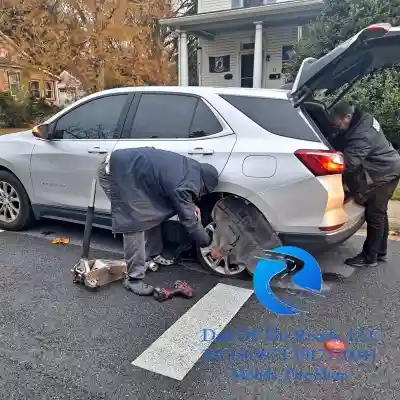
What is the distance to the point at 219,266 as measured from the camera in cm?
374

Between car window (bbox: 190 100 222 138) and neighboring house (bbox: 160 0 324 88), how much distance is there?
10615mm

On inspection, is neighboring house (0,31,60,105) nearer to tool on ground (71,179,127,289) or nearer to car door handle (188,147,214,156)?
tool on ground (71,179,127,289)

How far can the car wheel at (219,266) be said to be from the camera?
12.1 feet

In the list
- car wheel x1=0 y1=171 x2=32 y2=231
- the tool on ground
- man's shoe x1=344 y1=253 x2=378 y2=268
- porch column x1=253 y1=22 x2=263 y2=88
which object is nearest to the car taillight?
man's shoe x1=344 y1=253 x2=378 y2=268

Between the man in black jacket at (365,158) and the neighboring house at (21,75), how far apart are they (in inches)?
681

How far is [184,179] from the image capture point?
307cm

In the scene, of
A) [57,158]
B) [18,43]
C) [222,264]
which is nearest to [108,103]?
[57,158]

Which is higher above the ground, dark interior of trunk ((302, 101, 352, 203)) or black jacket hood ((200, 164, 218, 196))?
dark interior of trunk ((302, 101, 352, 203))

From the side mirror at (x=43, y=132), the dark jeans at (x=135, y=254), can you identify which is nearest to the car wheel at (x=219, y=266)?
the dark jeans at (x=135, y=254)

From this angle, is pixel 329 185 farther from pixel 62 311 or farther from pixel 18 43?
pixel 18 43

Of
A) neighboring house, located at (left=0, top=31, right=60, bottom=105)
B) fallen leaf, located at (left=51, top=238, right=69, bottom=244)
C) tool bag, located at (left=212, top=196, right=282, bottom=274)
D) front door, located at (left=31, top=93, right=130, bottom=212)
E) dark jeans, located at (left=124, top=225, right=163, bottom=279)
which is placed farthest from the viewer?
neighboring house, located at (left=0, top=31, right=60, bottom=105)

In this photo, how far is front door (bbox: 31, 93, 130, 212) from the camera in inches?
161

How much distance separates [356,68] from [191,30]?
12676mm

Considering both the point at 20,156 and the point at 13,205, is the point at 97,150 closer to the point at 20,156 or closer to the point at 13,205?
the point at 20,156
